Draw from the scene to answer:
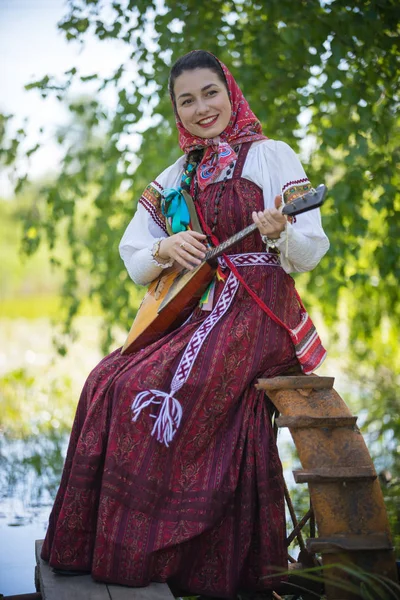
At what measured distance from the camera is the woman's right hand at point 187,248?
8.75 ft

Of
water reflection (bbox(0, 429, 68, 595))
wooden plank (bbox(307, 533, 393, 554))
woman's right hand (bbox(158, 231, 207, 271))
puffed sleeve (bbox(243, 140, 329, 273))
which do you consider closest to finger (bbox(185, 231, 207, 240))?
woman's right hand (bbox(158, 231, 207, 271))

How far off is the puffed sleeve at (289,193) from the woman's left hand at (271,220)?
1.2 inches

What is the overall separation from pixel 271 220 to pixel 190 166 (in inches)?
24.5

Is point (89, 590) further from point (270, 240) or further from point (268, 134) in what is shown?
point (268, 134)

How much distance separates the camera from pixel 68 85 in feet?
15.4

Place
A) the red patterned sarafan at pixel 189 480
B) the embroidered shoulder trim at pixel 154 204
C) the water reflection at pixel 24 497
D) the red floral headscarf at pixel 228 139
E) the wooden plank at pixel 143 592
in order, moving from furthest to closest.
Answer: the water reflection at pixel 24 497, the embroidered shoulder trim at pixel 154 204, the red floral headscarf at pixel 228 139, the red patterned sarafan at pixel 189 480, the wooden plank at pixel 143 592

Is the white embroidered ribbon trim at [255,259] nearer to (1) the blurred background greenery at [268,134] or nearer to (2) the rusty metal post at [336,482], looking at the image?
(2) the rusty metal post at [336,482]

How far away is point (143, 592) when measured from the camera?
2393 mm

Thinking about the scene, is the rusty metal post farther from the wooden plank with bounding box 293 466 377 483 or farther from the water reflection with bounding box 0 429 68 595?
the water reflection with bounding box 0 429 68 595

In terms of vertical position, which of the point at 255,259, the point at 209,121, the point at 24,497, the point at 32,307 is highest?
the point at 209,121

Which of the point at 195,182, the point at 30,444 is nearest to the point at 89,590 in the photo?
the point at 195,182

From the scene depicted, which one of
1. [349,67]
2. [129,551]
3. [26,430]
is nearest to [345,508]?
[129,551]

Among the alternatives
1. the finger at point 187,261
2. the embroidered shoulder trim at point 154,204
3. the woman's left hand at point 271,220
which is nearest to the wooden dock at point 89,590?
the finger at point 187,261

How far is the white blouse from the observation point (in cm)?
256
